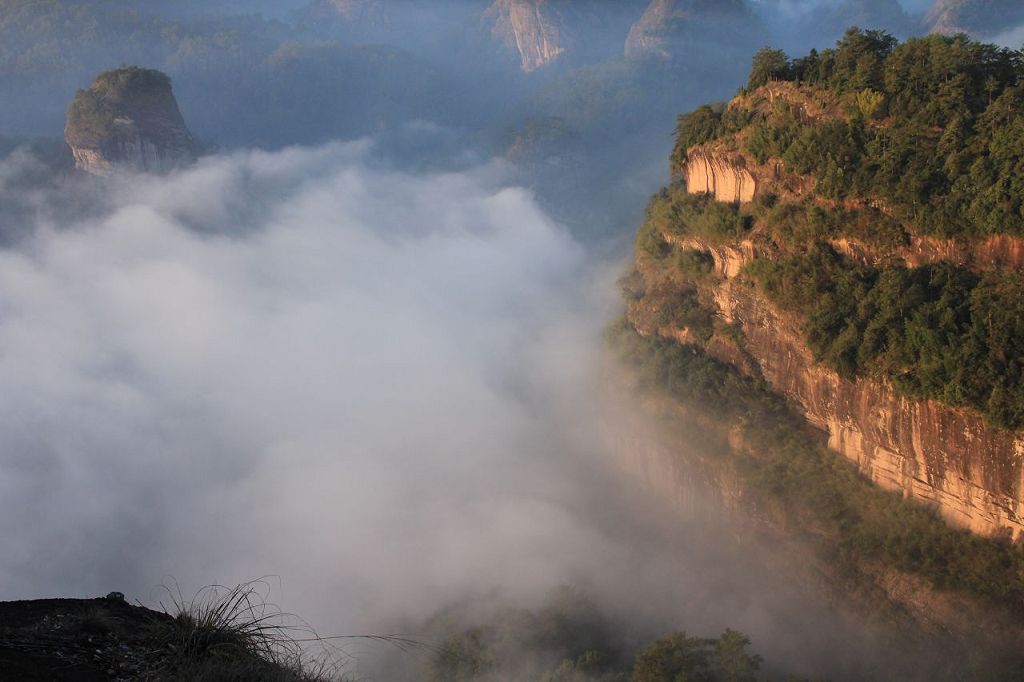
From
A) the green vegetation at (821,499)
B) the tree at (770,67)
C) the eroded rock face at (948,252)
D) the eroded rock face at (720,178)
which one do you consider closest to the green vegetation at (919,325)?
the eroded rock face at (948,252)

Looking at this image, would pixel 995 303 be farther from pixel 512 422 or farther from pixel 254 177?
pixel 254 177

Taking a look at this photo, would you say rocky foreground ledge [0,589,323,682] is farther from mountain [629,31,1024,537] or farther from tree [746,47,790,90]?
tree [746,47,790,90]

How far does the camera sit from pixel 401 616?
3092cm

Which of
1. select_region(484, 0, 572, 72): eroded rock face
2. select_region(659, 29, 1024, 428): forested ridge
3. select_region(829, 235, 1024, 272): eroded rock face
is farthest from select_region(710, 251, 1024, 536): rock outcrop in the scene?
select_region(484, 0, 572, 72): eroded rock face

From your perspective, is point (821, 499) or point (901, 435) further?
point (821, 499)

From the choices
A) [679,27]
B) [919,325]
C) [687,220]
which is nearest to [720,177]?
[687,220]

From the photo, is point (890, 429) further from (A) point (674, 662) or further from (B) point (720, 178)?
(B) point (720, 178)

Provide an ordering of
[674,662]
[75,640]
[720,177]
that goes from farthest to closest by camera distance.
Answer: [720,177] → [674,662] → [75,640]

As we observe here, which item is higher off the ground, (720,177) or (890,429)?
(720,177)

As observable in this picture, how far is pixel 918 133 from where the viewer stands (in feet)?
80.1

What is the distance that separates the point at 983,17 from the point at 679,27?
174ft

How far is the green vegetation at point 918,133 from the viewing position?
22.0m

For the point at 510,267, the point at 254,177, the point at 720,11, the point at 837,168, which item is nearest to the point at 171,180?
the point at 254,177

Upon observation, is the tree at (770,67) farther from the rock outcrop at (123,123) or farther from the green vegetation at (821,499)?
the rock outcrop at (123,123)
